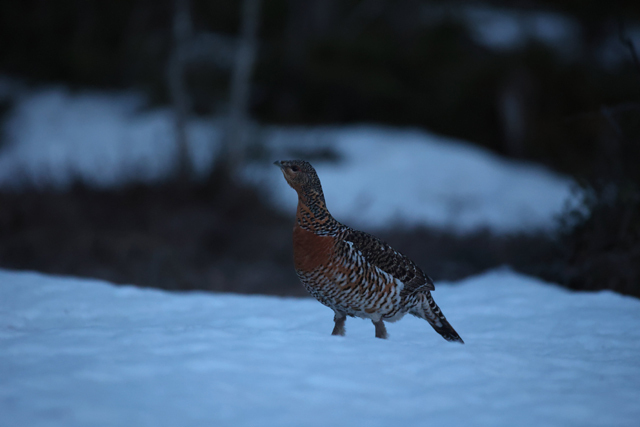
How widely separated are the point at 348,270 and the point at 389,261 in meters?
0.31

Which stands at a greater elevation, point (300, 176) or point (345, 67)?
point (345, 67)

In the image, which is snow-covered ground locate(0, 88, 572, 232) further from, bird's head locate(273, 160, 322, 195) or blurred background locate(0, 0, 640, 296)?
bird's head locate(273, 160, 322, 195)

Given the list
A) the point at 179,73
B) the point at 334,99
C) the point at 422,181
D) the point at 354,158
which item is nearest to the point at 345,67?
the point at 334,99

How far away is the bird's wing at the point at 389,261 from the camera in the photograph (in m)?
2.79

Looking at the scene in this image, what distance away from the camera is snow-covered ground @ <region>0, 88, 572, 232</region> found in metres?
9.55

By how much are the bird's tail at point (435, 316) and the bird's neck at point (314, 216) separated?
25.3 inches

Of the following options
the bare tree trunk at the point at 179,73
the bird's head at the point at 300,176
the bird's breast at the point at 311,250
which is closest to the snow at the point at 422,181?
the bare tree trunk at the point at 179,73

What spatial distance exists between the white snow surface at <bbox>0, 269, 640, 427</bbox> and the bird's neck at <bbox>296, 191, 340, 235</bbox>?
543 mm

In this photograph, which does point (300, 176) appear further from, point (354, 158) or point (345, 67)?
point (345, 67)

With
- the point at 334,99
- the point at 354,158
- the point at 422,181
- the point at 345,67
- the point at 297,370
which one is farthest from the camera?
the point at 334,99

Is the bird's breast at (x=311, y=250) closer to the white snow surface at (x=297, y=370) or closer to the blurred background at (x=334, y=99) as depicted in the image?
the white snow surface at (x=297, y=370)

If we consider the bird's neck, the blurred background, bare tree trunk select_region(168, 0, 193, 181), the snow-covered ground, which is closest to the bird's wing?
the bird's neck

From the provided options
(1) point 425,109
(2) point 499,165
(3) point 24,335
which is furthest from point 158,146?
(3) point 24,335

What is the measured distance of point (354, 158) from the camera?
1141cm
